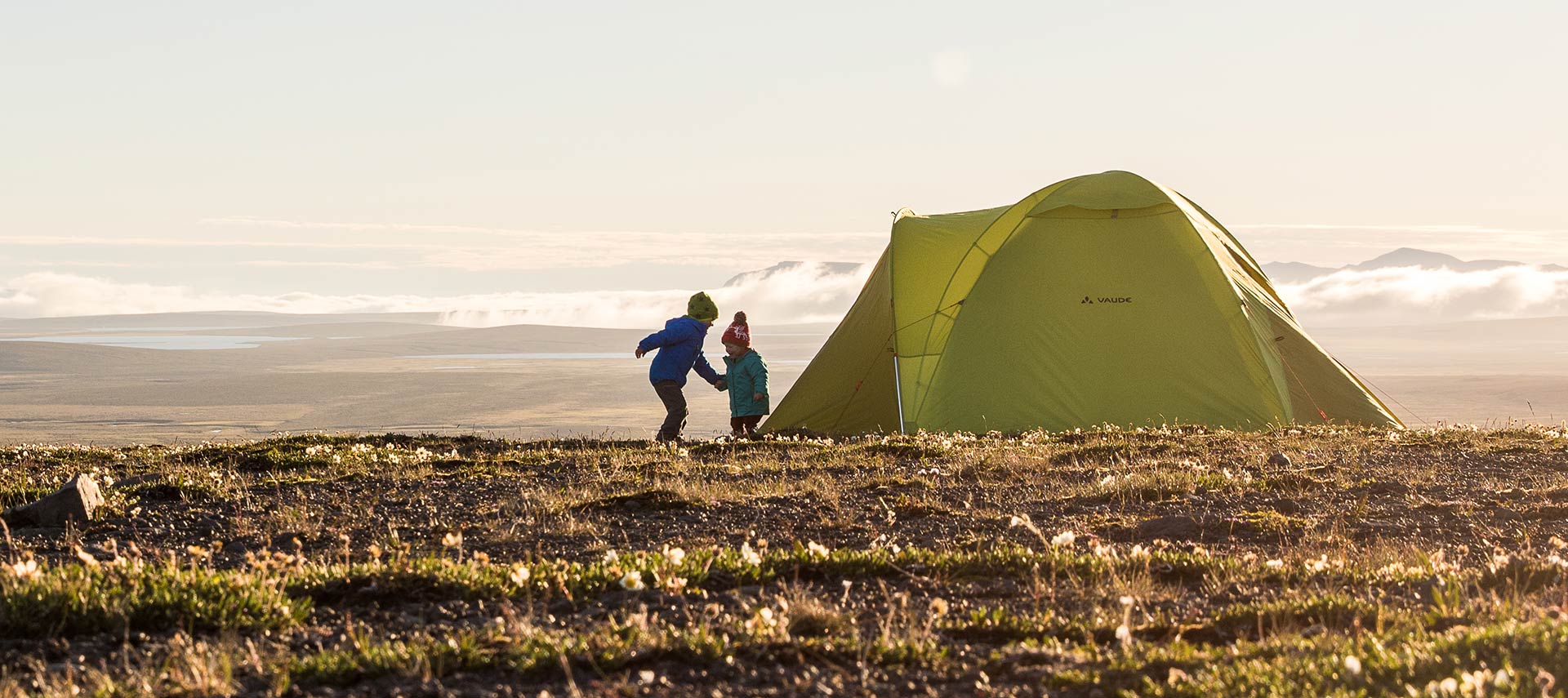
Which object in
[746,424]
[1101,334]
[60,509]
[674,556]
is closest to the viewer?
[674,556]

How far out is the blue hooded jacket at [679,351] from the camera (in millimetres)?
20875

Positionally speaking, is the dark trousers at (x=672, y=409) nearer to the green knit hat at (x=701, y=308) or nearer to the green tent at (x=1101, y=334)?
the green knit hat at (x=701, y=308)

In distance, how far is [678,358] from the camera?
21.1 m

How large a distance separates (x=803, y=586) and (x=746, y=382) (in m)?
14.1

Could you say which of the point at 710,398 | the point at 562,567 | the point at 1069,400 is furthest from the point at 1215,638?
the point at 710,398

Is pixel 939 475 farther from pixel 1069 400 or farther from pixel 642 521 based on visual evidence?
pixel 1069 400

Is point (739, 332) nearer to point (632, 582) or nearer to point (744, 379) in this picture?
point (744, 379)

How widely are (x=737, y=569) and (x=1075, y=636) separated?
207 centimetres

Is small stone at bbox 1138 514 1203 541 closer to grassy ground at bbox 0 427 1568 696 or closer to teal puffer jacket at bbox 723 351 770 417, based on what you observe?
grassy ground at bbox 0 427 1568 696

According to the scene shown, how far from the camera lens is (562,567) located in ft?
24.5

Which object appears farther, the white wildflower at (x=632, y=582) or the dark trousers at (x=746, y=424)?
the dark trousers at (x=746, y=424)

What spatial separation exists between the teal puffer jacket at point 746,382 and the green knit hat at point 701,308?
2.32ft

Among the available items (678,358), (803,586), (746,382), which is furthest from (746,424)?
(803,586)

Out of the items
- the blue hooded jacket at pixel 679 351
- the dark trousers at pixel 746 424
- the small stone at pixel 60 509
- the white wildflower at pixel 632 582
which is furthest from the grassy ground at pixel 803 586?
the dark trousers at pixel 746 424
